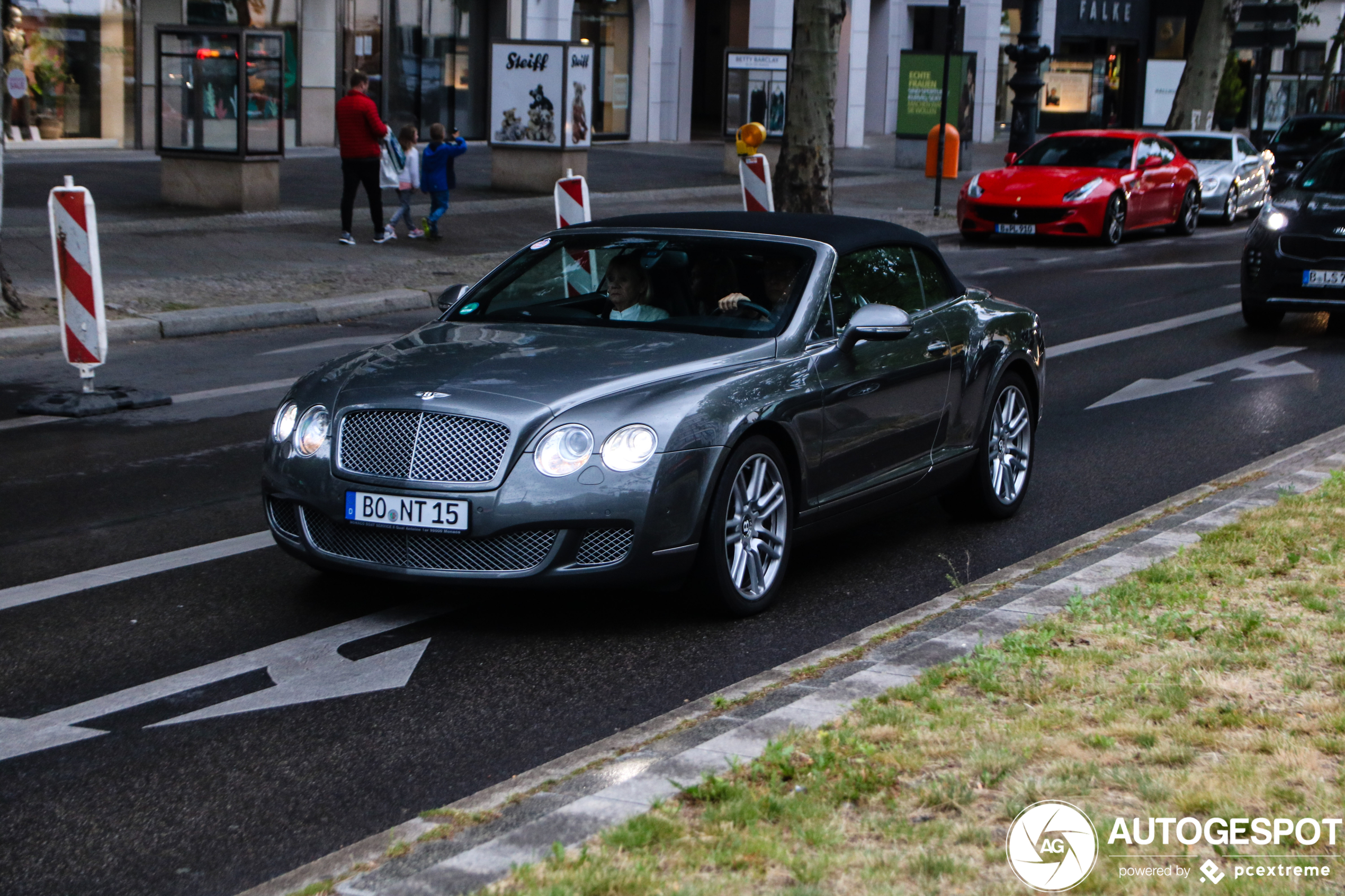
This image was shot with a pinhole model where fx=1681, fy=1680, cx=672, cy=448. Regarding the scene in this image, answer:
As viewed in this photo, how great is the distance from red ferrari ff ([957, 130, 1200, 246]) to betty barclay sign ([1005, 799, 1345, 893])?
1985cm

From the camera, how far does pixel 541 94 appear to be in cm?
2375

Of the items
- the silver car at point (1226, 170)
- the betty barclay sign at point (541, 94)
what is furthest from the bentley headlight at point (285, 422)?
the silver car at point (1226, 170)

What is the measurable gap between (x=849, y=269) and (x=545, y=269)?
1299 mm

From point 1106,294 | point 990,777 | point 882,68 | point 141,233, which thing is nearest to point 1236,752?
point 990,777

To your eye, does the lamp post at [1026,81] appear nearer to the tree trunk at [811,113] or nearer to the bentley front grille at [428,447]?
the tree trunk at [811,113]

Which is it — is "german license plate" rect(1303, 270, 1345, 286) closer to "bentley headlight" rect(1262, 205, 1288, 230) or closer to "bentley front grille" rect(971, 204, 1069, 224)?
"bentley headlight" rect(1262, 205, 1288, 230)

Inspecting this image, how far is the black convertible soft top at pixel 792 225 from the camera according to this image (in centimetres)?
702

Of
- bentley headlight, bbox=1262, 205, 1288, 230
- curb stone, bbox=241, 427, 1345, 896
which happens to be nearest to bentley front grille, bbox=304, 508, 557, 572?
curb stone, bbox=241, 427, 1345, 896

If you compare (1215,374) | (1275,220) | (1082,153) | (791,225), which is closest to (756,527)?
(791,225)

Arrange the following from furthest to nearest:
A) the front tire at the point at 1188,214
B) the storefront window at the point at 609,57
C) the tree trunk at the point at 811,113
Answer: the storefront window at the point at 609,57 < the front tire at the point at 1188,214 < the tree trunk at the point at 811,113

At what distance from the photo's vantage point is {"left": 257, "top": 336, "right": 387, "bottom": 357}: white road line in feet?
42.1

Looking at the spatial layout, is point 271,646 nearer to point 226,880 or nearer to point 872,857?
point 226,880

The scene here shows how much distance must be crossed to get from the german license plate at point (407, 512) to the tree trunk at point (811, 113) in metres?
16.9

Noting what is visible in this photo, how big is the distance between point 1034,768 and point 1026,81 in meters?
27.3
